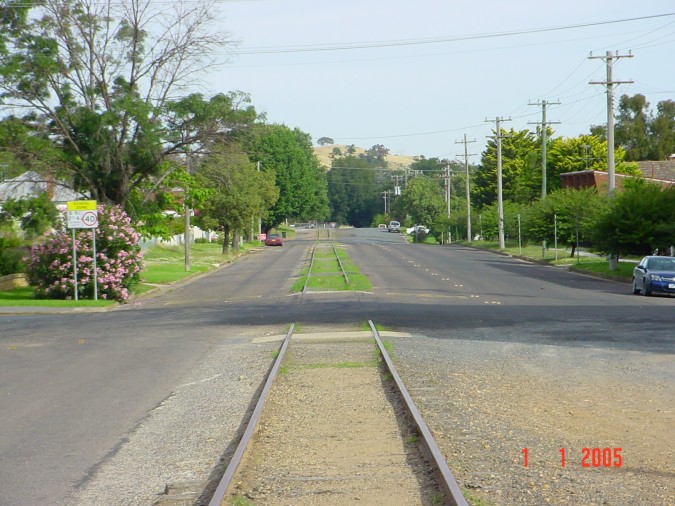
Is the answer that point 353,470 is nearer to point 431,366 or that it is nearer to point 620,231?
point 431,366

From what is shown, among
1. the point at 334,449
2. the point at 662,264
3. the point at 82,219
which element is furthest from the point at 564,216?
the point at 334,449

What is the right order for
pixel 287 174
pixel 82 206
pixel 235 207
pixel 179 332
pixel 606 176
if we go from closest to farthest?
1. pixel 179 332
2. pixel 82 206
3. pixel 235 207
4. pixel 606 176
5. pixel 287 174

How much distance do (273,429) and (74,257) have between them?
2595cm

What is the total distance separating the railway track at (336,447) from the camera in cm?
768

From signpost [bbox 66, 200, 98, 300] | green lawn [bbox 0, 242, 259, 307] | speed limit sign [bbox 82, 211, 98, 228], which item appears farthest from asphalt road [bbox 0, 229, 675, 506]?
speed limit sign [bbox 82, 211, 98, 228]

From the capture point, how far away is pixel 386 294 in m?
35.0

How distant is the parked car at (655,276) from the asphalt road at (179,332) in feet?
2.16

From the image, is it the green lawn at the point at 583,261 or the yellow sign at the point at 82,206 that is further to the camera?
the green lawn at the point at 583,261

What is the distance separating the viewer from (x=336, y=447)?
9.59 metres

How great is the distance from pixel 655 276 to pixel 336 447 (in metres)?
27.3

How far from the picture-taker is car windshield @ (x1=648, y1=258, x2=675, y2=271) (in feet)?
114

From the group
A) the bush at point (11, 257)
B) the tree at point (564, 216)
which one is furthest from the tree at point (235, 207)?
the bush at point (11, 257)

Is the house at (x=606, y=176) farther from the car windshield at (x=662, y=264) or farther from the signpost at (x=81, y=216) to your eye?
the signpost at (x=81, y=216)

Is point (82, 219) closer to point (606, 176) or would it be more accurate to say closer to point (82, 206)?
point (82, 206)
